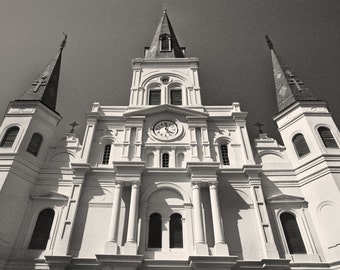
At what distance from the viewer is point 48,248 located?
14.5 meters

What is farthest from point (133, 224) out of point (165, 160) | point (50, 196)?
point (50, 196)


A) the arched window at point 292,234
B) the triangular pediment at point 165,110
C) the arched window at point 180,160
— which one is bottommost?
the arched window at point 292,234

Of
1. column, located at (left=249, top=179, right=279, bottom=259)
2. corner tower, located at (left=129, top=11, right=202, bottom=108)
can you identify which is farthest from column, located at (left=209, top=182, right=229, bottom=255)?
corner tower, located at (left=129, top=11, right=202, bottom=108)

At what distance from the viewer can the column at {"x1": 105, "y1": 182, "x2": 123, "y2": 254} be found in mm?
13672

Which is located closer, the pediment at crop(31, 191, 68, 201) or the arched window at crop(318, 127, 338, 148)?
the pediment at crop(31, 191, 68, 201)

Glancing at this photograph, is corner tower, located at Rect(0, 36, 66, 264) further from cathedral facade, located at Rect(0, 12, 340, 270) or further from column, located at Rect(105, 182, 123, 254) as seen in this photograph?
column, located at Rect(105, 182, 123, 254)

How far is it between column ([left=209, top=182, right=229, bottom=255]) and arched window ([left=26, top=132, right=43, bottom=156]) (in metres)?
11.9

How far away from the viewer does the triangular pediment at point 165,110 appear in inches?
796

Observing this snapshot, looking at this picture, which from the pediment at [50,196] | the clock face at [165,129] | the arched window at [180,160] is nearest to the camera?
the pediment at [50,196]

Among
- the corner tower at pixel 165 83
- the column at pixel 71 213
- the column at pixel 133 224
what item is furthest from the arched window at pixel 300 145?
the column at pixel 71 213

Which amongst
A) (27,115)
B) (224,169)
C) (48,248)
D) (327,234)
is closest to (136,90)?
(27,115)

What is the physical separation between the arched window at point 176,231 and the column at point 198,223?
1180mm

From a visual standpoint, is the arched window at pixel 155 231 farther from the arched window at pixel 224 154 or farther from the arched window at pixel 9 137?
the arched window at pixel 9 137

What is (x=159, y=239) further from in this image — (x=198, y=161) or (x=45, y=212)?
(x=45, y=212)
